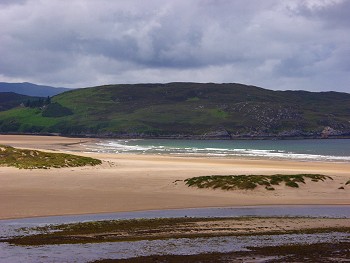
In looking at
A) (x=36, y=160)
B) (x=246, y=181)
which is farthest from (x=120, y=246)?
(x=36, y=160)

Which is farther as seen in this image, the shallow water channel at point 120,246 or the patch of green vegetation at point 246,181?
the patch of green vegetation at point 246,181

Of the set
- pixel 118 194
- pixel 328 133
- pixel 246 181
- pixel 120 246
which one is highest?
pixel 328 133

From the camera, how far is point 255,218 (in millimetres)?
22562

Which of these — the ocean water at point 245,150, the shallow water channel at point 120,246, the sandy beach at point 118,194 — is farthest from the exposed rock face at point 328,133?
the shallow water channel at point 120,246

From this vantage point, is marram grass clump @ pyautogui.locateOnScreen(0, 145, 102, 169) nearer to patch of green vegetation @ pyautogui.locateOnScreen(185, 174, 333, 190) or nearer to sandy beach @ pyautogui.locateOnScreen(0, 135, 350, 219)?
sandy beach @ pyautogui.locateOnScreen(0, 135, 350, 219)

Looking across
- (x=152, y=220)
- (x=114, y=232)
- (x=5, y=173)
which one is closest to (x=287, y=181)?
(x=152, y=220)

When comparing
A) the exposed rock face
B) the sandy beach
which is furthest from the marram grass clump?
the exposed rock face

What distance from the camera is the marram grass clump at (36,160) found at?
4075 cm

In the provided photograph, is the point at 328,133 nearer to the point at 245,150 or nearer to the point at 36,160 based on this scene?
the point at 245,150

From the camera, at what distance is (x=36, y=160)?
43.5 meters

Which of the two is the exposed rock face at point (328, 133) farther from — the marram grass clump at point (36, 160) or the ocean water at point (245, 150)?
the marram grass clump at point (36, 160)

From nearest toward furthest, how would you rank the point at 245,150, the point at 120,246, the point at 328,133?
the point at 120,246, the point at 245,150, the point at 328,133

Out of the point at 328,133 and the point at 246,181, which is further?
the point at 328,133

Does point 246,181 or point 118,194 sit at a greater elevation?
point 246,181
